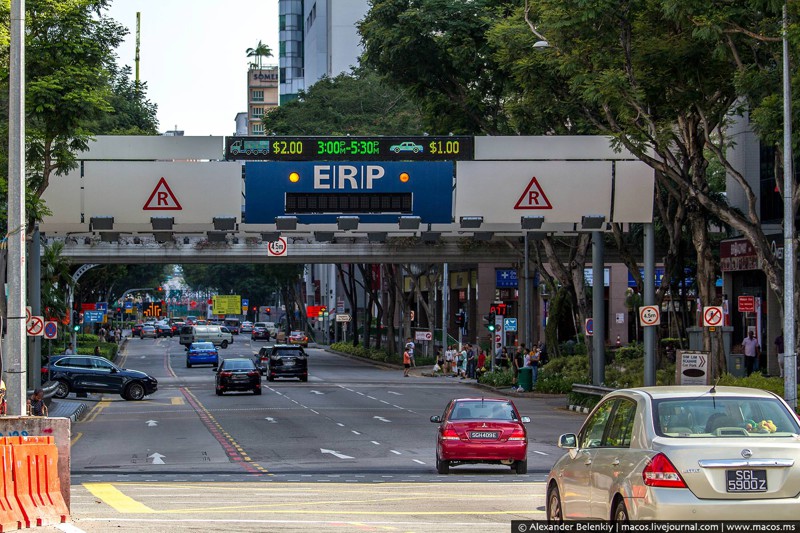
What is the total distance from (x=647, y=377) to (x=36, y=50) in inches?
701

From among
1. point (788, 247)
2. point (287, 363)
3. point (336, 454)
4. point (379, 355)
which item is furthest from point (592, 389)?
point (379, 355)

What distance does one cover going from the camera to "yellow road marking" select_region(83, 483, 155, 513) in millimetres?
16156

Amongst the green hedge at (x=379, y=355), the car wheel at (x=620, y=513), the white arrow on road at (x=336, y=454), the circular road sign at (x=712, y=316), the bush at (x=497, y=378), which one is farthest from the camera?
the green hedge at (x=379, y=355)

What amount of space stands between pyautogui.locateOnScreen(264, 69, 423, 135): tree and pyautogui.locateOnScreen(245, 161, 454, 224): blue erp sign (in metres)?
38.9

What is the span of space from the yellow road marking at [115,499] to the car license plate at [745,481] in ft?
28.8

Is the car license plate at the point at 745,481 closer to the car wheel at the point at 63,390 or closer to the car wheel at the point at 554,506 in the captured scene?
the car wheel at the point at 554,506

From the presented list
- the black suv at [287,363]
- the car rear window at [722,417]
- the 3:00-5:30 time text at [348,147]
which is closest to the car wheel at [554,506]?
the car rear window at [722,417]

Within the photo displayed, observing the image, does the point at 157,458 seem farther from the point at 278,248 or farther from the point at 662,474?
the point at 278,248

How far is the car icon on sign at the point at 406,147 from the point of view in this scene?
106 ft

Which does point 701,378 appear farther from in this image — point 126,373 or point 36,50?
point 126,373

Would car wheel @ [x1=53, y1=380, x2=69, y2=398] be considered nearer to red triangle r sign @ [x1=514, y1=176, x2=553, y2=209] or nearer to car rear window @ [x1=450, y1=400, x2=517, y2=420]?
red triangle r sign @ [x1=514, y1=176, x2=553, y2=209]

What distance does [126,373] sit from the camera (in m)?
48.2

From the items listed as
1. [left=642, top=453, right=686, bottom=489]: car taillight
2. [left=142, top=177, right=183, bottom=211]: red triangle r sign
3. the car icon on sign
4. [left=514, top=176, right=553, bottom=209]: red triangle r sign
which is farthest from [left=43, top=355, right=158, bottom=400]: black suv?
[left=642, top=453, right=686, bottom=489]: car taillight

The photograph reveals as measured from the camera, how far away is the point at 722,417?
9.86m
